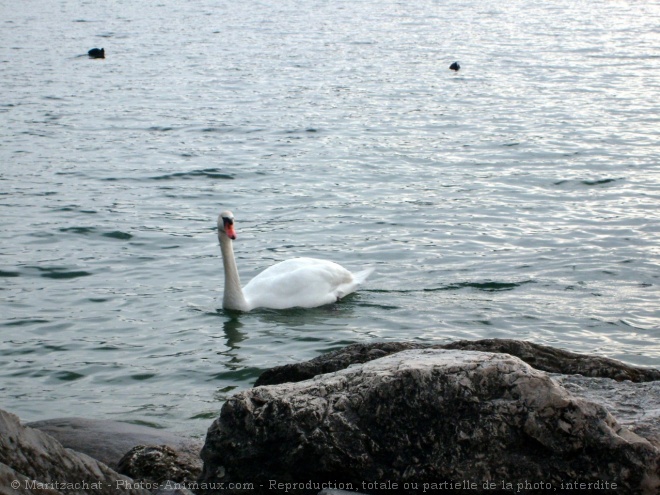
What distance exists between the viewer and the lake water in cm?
943

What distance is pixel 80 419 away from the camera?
6789mm

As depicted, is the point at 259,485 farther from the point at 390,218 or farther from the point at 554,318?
the point at 390,218

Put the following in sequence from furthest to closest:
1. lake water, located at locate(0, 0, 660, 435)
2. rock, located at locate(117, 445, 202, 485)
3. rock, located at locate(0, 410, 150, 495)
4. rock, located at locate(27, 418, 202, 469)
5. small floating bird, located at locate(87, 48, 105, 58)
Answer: small floating bird, located at locate(87, 48, 105, 58), lake water, located at locate(0, 0, 660, 435), rock, located at locate(27, 418, 202, 469), rock, located at locate(117, 445, 202, 485), rock, located at locate(0, 410, 150, 495)

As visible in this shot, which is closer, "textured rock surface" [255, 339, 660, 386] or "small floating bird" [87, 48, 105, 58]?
"textured rock surface" [255, 339, 660, 386]

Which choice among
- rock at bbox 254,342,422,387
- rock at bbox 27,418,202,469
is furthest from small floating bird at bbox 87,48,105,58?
rock at bbox 254,342,422,387

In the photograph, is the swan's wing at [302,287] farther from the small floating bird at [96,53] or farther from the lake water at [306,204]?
the small floating bird at [96,53]

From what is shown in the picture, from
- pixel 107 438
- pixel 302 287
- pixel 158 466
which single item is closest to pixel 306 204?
pixel 302 287

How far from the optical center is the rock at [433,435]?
441cm

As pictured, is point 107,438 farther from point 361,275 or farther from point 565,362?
point 361,275

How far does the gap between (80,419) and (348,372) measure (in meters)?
2.54

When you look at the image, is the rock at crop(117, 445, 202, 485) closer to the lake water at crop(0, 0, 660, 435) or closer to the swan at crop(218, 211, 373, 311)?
the lake water at crop(0, 0, 660, 435)

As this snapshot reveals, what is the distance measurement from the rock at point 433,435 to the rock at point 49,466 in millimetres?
437

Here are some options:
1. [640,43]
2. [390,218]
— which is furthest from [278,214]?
[640,43]

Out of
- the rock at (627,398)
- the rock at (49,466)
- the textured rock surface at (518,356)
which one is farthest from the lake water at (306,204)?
the rock at (627,398)
